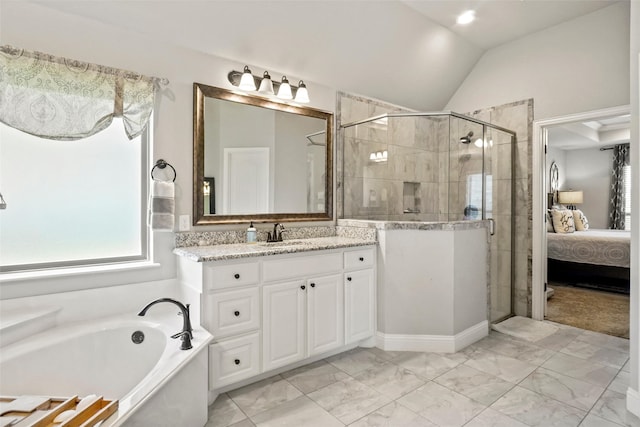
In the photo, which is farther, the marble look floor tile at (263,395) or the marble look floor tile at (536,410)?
the marble look floor tile at (263,395)

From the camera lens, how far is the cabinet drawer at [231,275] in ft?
6.59

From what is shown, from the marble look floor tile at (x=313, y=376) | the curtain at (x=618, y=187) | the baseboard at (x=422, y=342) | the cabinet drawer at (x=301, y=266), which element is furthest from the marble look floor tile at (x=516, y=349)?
the curtain at (x=618, y=187)

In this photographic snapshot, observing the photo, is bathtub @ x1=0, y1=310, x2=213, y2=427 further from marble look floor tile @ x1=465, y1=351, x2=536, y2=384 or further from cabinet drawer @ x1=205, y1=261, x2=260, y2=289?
marble look floor tile @ x1=465, y1=351, x2=536, y2=384

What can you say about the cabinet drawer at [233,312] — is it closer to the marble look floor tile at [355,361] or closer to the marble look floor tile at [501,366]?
the marble look floor tile at [355,361]

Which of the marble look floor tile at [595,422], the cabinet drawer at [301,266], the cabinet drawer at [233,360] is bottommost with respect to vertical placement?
the marble look floor tile at [595,422]

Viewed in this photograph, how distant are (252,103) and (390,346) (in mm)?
2229

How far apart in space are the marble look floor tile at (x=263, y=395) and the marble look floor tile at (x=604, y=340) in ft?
8.51

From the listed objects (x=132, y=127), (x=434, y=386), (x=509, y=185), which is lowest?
(x=434, y=386)

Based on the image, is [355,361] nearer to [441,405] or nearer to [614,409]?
[441,405]

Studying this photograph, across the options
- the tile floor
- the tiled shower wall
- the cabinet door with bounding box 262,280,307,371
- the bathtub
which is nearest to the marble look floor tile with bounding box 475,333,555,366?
the tile floor

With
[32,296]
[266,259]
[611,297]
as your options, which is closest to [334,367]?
[266,259]

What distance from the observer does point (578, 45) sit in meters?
3.14

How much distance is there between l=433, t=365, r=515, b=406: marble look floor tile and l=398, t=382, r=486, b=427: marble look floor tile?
2.4 inches

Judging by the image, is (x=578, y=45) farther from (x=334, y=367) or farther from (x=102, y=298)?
(x=102, y=298)
